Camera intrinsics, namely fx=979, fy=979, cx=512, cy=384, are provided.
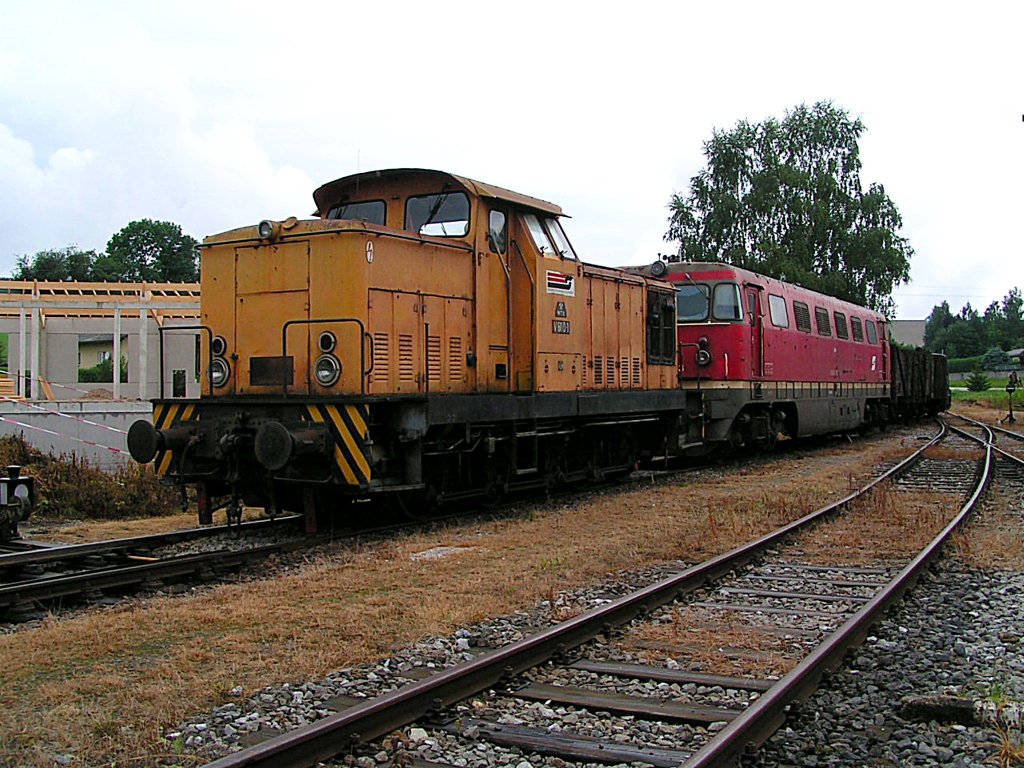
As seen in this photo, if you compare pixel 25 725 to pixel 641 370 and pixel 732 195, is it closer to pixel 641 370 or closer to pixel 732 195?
pixel 641 370

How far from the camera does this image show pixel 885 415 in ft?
93.0

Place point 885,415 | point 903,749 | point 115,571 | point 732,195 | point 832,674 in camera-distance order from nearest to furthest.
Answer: point 903,749 → point 832,674 → point 115,571 → point 885,415 → point 732,195

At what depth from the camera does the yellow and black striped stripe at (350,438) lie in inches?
344

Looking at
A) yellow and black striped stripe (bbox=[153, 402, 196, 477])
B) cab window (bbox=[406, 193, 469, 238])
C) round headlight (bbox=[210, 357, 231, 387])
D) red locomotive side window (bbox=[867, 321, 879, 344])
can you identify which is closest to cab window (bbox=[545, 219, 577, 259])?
cab window (bbox=[406, 193, 469, 238])

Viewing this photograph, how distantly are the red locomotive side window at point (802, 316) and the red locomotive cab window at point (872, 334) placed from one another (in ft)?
18.8

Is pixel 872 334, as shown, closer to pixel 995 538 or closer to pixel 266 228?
pixel 995 538

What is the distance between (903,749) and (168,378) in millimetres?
22305

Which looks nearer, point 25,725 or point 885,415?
point 25,725

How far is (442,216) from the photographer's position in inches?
408

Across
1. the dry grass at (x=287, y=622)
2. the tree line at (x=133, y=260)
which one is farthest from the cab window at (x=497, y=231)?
the tree line at (x=133, y=260)

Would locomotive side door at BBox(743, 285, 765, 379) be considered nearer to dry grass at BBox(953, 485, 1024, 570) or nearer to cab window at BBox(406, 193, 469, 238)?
dry grass at BBox(953, 485, 1024, 570)

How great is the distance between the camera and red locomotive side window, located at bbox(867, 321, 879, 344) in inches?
1000

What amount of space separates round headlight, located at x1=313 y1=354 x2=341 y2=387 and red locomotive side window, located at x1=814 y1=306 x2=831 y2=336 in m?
14.3

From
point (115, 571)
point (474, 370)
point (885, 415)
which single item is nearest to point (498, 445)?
point (474, 370)
